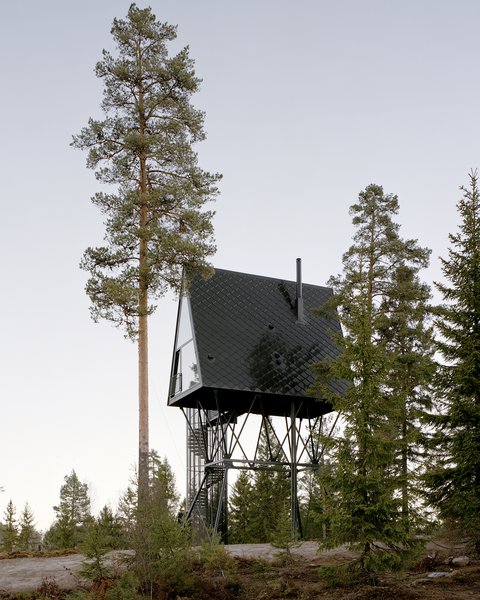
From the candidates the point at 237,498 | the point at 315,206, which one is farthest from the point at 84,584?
the point at 237,498

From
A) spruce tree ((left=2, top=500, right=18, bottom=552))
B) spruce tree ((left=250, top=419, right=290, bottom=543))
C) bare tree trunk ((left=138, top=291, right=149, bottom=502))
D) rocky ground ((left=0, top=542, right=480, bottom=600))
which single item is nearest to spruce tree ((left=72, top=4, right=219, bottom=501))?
bare tree trunk ((left=138, top=291, right=149, bottom=502))

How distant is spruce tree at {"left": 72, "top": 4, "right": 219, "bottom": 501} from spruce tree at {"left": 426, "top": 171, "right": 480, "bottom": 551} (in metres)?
8.20

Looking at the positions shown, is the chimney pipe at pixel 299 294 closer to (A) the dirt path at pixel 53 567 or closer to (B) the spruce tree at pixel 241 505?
(A) the dirt path at pixel 53 567

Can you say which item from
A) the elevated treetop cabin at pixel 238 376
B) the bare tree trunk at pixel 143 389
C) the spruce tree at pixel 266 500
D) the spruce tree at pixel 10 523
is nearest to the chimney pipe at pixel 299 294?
the elevated treetop cabin at pixel 238 376

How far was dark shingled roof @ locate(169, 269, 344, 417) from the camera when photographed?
2750 cm

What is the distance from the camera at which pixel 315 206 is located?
28391mm

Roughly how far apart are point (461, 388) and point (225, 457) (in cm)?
1101

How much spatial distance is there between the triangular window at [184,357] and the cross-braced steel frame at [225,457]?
3.48 ft

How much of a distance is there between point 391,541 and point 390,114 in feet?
49.3

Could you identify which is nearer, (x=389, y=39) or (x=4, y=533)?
(x=389, y=39)

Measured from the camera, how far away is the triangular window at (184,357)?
91.4 feet

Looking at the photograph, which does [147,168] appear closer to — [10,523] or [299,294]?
[299,294]

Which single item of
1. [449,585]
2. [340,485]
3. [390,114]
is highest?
[390,114]

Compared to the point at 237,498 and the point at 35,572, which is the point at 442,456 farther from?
the point at 237,498
